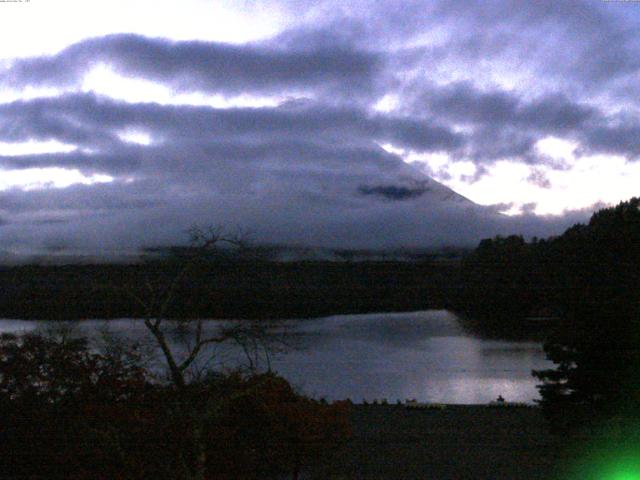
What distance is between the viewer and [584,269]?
26547mm

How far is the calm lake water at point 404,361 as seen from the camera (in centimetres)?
2845

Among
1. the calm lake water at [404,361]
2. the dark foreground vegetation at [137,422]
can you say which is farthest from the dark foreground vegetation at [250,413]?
the calm lake water at [404,361]

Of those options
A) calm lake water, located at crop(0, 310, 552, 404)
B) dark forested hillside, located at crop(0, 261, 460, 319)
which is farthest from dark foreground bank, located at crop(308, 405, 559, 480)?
calm lake water, located at crop(0, 310, 552, 404)

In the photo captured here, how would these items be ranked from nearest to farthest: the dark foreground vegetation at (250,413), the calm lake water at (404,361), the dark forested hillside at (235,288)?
the dark foreground vegetation at (250,413)
the dark forested hillside at (235,288)
the calm lake water at (404,361)

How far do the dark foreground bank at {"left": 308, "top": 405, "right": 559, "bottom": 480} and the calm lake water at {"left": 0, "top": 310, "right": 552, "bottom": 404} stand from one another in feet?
15.2

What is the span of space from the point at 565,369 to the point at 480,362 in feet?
83.9

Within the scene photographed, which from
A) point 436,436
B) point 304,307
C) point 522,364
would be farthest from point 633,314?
point 304,307

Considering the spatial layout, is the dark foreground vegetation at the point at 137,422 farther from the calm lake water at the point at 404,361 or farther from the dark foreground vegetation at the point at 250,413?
the calm lake water at the point at 404,361

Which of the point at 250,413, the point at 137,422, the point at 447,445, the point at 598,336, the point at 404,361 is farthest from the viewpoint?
the point at 404,361

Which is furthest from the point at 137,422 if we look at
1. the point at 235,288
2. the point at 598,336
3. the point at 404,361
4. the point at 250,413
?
the point at 404,361

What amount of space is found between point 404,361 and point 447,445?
870 inches

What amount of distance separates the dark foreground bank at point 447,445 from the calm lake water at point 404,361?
15.2 ft

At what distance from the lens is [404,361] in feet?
121

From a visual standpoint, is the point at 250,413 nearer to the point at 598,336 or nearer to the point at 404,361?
the point at 598,336
